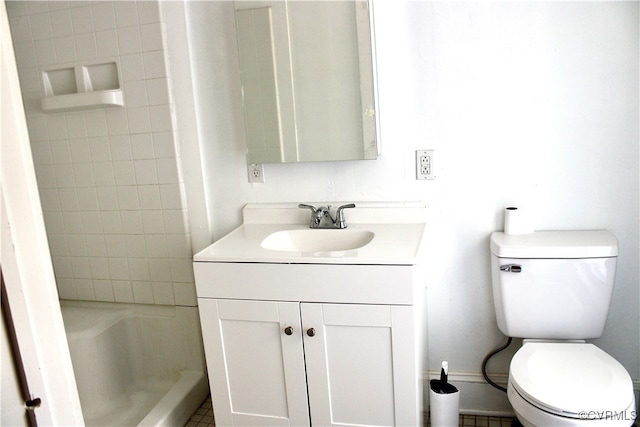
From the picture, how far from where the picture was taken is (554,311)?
165cm

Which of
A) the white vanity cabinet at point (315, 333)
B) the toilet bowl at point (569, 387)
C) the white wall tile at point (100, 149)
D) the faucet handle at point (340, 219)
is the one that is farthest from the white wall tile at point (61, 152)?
the toilet bowl at point (569, 387)

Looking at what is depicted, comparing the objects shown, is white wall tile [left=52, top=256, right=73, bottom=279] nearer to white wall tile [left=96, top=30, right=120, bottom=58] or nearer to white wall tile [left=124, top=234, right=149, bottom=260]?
white wall tile [left=124, top=234, right=149, bottom=260]

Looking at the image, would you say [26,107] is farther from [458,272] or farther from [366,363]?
[458,272]

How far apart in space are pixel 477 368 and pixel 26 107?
2.32 meters

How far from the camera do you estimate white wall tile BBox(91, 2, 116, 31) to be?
1.96 metres

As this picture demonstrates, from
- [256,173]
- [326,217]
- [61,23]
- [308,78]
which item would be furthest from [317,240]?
[61,23]

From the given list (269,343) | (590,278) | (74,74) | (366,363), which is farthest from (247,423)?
(74,74)

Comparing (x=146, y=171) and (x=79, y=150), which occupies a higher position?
(x=79, y=150)

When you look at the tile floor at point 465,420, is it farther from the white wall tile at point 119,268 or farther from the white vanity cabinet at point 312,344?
the white wall tile at point 119,268

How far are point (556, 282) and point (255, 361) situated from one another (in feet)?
3.55

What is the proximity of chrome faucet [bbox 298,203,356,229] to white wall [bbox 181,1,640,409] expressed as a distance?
0.35 feet

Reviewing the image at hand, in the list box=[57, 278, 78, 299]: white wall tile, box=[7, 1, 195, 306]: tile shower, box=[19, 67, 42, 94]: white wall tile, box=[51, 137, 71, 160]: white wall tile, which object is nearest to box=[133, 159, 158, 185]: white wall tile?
box=[7, 1, 195, 306]: tile shower

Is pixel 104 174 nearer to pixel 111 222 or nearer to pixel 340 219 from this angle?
pixel 111 222

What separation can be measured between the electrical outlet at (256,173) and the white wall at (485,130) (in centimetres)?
4
